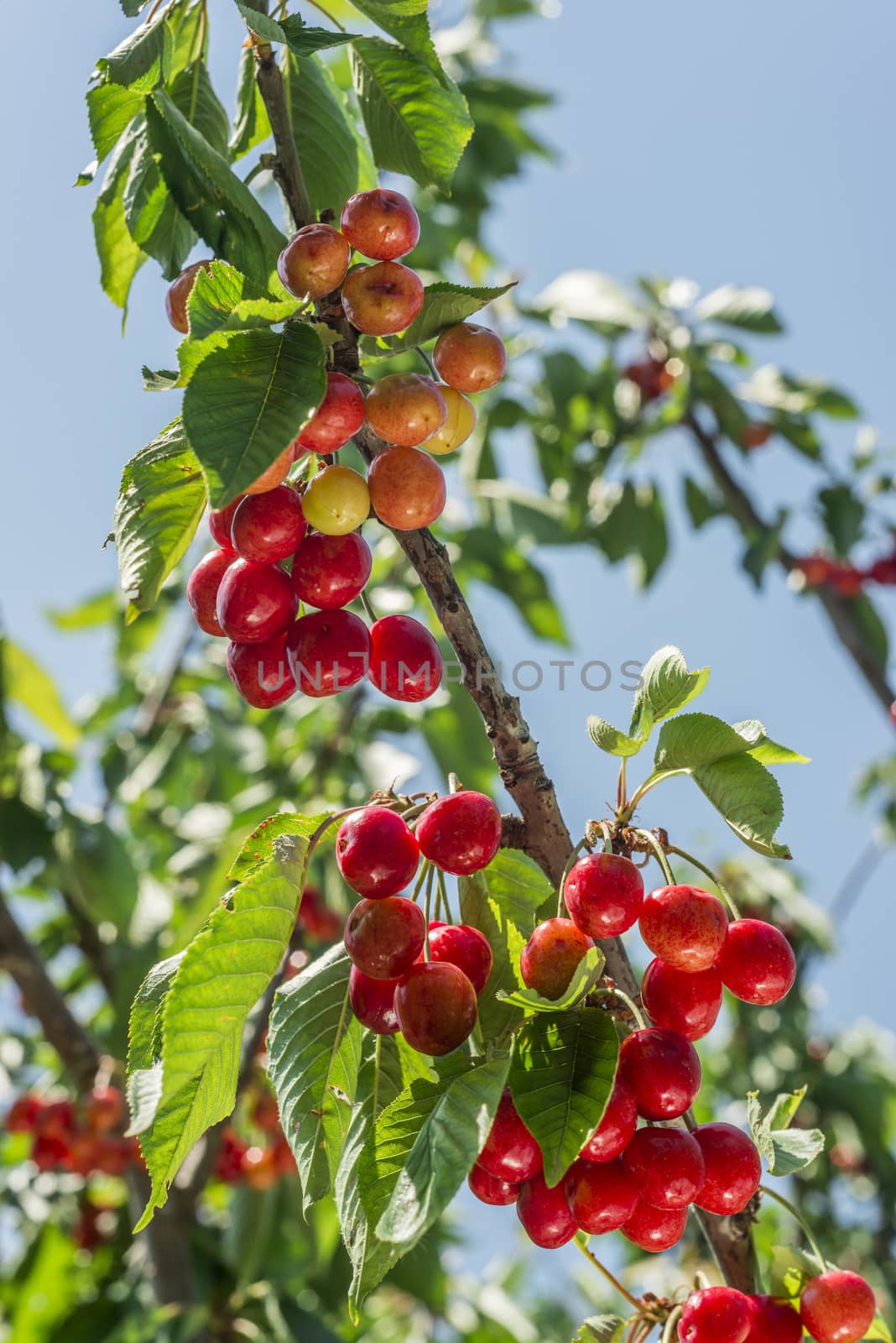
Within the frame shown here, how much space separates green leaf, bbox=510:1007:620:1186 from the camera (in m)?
0.80

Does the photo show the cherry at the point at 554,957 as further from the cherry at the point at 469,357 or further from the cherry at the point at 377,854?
the cherry at the point at 469,357

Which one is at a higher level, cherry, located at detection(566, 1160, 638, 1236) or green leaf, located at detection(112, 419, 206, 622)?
green leaf, located at detection(112, 419, 206, 622)

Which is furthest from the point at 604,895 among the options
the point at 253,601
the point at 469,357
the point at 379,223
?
the point at 379,223

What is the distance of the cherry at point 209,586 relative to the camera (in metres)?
1.02

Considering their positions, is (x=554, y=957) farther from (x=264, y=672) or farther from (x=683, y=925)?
(x=264, y=672)

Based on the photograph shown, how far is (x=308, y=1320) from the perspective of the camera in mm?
2301

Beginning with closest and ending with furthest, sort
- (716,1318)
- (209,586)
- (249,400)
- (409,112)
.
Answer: (249,400) → (716,1318) → (209,586) → (409,112)

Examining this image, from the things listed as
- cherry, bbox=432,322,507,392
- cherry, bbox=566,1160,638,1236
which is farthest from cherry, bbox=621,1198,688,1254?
cherry, bbox=432,322,507,392

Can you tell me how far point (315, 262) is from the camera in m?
0.91

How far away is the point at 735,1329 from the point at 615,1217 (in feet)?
0.58

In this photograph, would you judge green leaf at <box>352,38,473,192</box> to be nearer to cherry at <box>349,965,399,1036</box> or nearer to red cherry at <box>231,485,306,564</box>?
red cherry at <box>231,485,306,564</box>

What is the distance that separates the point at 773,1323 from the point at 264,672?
749 millimetres

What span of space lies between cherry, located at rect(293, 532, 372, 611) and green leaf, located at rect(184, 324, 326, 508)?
0.16 meters

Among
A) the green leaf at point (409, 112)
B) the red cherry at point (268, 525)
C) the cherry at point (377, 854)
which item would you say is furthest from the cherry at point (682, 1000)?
the green leaf at point (409, 112)
